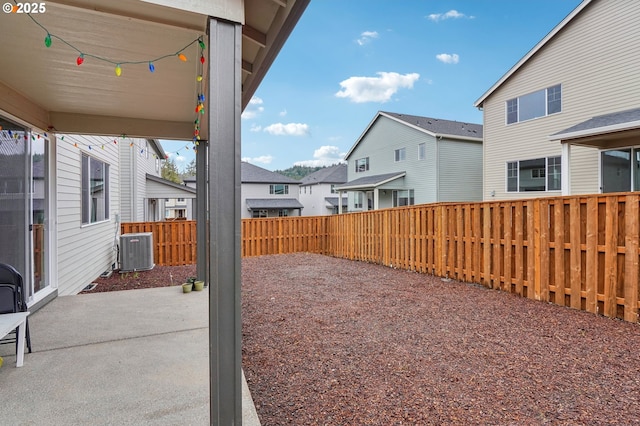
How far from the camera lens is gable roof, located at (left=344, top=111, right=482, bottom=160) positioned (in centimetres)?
1711

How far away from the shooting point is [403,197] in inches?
731

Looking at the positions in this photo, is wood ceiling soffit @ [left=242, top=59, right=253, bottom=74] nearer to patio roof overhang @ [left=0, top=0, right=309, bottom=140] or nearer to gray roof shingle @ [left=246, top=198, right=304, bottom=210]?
patio roof overhang @ [left=0, top=0, right=309, bottom=140]

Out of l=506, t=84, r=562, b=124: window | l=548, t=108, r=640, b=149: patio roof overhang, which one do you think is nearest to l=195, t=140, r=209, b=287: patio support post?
l=548, t=108, r=640, b=149: patio roof overhang

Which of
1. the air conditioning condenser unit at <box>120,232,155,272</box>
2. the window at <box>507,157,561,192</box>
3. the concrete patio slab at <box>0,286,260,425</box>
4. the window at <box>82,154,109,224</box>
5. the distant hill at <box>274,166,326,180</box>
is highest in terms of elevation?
the distant hill at <box>274,166,326,180</box>

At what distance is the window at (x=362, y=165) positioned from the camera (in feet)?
71.6

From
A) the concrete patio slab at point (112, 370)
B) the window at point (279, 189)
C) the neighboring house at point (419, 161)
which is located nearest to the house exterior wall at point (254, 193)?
the window at point (279, 189)

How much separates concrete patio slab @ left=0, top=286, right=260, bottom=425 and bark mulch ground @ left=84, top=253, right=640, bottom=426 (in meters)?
0.49

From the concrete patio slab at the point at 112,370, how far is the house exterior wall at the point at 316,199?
2683 centimetres

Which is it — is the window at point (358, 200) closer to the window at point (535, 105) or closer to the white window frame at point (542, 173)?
the white window frame at point (542, 173)

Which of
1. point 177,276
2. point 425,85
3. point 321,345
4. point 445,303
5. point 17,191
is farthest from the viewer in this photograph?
point 425,85

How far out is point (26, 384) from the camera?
2.36 m

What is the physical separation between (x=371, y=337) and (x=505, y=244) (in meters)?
3.07

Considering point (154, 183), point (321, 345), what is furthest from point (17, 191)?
point (154, 183)

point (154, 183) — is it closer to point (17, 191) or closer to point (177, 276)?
point (177, 276)
